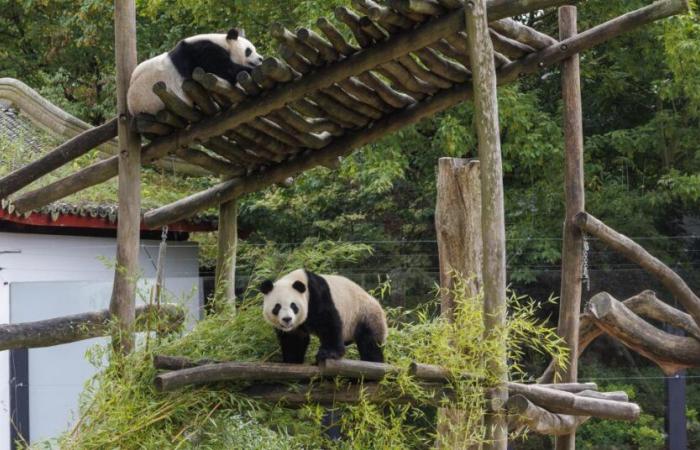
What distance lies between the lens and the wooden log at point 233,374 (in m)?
4.64

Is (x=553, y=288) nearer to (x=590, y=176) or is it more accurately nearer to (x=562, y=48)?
(x=590, y=176)

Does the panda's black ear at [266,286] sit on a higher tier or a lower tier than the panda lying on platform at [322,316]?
higher

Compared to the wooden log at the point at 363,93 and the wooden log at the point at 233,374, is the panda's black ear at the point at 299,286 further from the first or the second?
the wooden log at the point at 363,93

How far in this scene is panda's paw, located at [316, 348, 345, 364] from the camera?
16.4ft

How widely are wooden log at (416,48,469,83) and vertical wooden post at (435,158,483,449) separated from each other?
0.49m

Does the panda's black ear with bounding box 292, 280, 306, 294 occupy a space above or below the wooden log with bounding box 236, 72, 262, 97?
below

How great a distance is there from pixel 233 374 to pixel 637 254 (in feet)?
10.6

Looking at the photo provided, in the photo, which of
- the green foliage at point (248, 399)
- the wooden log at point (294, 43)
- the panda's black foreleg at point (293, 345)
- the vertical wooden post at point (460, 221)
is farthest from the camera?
the vertical wooden post at point (460, 221)

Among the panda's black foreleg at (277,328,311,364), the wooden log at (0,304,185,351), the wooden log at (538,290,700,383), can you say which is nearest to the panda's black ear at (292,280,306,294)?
the panda's black foreleg at (277,328,311,364)

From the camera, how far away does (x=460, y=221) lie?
6086 mm

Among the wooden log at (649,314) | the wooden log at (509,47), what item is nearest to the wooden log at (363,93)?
the wooden log at (509,47)

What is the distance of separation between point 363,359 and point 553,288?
385 centimetres

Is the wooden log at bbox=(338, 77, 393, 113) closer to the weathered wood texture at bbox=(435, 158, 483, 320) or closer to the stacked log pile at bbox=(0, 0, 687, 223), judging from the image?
the stacked log pile at bbox=(0, 0, 687, 223)

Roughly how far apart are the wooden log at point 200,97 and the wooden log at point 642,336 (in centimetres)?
298
